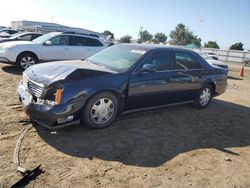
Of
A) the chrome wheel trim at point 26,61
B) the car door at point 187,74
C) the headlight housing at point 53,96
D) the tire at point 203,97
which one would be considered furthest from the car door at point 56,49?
the headlight housing at point 53,96

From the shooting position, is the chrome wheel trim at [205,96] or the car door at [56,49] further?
the car door at [56,49]

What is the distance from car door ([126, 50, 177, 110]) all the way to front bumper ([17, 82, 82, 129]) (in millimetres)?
1232

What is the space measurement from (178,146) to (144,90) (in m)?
1.41

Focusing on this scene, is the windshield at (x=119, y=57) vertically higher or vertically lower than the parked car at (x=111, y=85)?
higher

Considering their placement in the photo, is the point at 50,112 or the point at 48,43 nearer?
the point at 50,112

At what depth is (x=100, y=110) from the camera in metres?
5.13

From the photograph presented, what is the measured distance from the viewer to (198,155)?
467 cm

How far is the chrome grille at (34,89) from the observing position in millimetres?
4696

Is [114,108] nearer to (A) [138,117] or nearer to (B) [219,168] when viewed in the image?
(A) [138,117]

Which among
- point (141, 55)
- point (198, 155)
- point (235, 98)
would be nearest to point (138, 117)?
point (141, 55)

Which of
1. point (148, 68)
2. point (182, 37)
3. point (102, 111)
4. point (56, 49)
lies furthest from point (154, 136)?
point (182, 37)

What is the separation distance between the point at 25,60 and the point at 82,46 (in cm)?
250

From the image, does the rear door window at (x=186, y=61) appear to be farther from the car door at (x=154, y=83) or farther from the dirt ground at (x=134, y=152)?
the dirt ground at (x=134, y=152)

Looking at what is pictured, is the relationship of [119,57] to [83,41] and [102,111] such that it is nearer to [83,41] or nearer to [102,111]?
[102,111]
